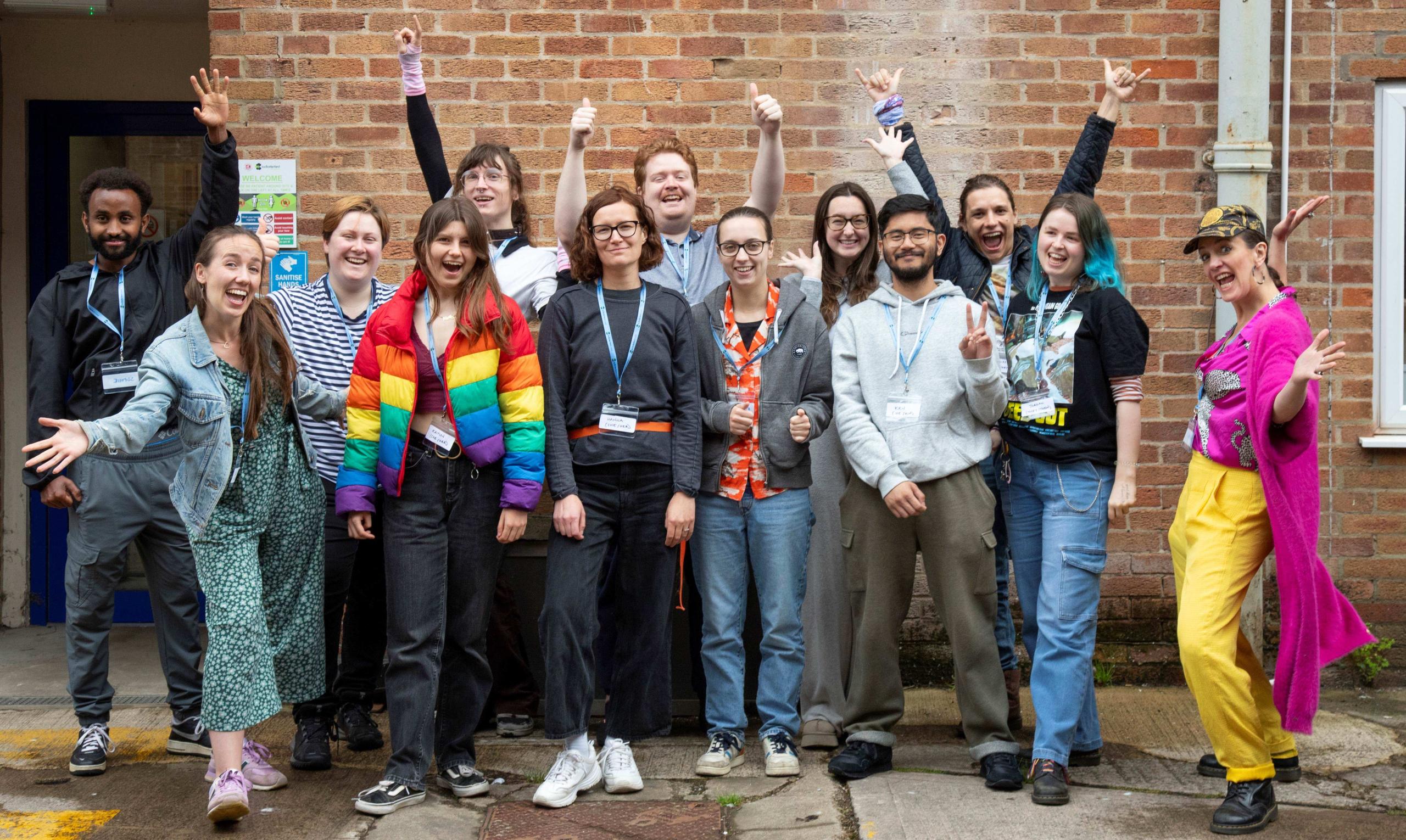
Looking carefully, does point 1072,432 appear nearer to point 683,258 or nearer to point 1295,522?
point 1295,522

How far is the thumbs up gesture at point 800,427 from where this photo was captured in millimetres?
4359

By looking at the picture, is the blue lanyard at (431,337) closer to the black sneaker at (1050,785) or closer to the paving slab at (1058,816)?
the paving slab at (1058,816)

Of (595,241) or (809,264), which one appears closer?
(595,241)

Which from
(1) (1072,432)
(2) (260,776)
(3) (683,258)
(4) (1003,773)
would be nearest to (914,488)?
(1) (1072,432)

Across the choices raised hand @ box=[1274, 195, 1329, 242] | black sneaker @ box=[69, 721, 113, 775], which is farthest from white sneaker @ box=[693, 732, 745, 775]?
raised hand @ box=[1274, 195, 1329, 242]

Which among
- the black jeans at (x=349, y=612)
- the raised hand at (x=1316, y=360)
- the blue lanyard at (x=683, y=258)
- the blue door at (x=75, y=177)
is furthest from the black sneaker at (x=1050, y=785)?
the blue door at (x=75, y=177)

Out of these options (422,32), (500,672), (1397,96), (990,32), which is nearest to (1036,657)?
(500,672)

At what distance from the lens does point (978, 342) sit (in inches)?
159

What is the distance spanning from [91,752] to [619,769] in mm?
1966

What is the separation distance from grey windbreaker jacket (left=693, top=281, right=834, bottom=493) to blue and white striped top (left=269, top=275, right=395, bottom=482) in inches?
48.0

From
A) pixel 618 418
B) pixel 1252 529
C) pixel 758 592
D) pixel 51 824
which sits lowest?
pixel 51 824

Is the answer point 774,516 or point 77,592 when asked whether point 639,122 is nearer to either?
point 774,516

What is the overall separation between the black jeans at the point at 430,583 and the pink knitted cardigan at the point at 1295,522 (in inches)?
96.4

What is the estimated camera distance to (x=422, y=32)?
18.4 feet
